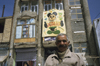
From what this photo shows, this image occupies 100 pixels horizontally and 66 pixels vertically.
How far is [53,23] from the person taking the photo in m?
13.0

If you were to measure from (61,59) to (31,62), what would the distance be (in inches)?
447

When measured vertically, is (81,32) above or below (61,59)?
above

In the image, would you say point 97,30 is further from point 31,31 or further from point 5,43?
point 5,43

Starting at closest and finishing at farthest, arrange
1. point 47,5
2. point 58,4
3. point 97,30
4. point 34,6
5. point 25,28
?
point 97,30 < point 25,28 < point 58,4 < point 47,5 < point 34,6

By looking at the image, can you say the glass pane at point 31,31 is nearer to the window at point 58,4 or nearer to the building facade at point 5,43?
the building facade at point 5,43

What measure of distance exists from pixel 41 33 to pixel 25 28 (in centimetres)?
238

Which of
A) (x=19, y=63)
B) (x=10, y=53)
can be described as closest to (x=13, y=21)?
(x=10, y=53)

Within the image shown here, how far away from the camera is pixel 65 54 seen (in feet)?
6.16

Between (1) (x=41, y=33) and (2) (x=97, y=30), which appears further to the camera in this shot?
(1) (x=41, y=33)

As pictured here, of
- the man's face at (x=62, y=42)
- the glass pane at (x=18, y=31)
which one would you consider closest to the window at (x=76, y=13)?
the glass pane at (x=18, y=31)

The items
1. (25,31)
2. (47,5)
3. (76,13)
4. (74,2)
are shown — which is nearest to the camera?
(25,31)

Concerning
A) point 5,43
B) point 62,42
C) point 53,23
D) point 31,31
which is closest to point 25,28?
point 31,31

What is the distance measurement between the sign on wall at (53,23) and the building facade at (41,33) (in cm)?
28

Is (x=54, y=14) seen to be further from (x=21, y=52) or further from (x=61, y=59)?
(x=61, y=59)
